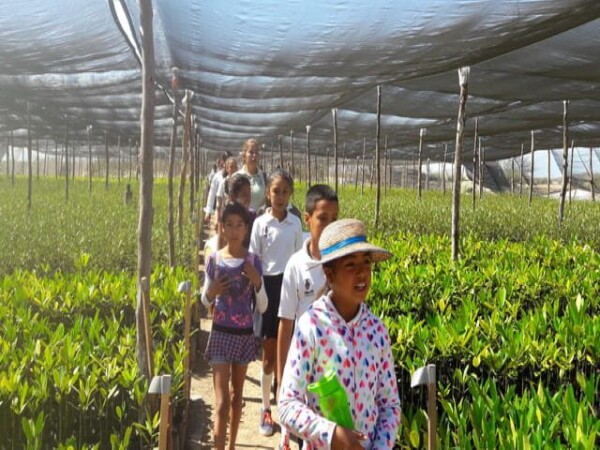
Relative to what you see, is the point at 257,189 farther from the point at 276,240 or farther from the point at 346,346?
the point at 346,346

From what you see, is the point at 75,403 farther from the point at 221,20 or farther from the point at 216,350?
the point at 221,20

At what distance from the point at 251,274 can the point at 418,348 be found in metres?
1.10

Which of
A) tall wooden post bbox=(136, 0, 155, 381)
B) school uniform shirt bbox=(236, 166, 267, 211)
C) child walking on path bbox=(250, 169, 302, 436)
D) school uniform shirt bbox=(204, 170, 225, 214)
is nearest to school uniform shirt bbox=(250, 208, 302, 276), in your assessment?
child walking on path bbox=(250, 169, 302, 436)

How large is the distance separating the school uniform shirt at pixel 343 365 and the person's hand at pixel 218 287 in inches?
58.1

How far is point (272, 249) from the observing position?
3.64m

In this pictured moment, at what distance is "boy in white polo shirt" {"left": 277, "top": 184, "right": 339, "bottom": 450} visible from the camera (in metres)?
2.73

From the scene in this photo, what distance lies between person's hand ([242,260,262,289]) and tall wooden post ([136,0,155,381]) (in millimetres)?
603

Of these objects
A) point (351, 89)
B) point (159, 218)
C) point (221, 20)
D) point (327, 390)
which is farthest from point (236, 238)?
point (159, 218)

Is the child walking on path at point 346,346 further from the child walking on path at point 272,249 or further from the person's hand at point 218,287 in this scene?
the child walking on path at point 272,249

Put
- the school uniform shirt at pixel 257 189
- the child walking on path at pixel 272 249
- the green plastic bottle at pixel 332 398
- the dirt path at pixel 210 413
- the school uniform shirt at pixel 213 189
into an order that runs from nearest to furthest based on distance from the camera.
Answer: the green plastic bottle at pixel 332 398 → the child walking on path at pixel 272 249 → the dirt path at pixel 210 413 → the school uniform shirt at pixel 257 189 → the school uniform shirt at pixel 213 189

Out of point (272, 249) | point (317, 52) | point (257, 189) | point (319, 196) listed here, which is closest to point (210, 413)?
point (272, 249)

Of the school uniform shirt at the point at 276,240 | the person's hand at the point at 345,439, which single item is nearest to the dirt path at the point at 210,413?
the school uniform shirt at the point at 276,240

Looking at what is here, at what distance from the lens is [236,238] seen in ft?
10.5

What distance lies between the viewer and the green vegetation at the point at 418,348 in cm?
250
